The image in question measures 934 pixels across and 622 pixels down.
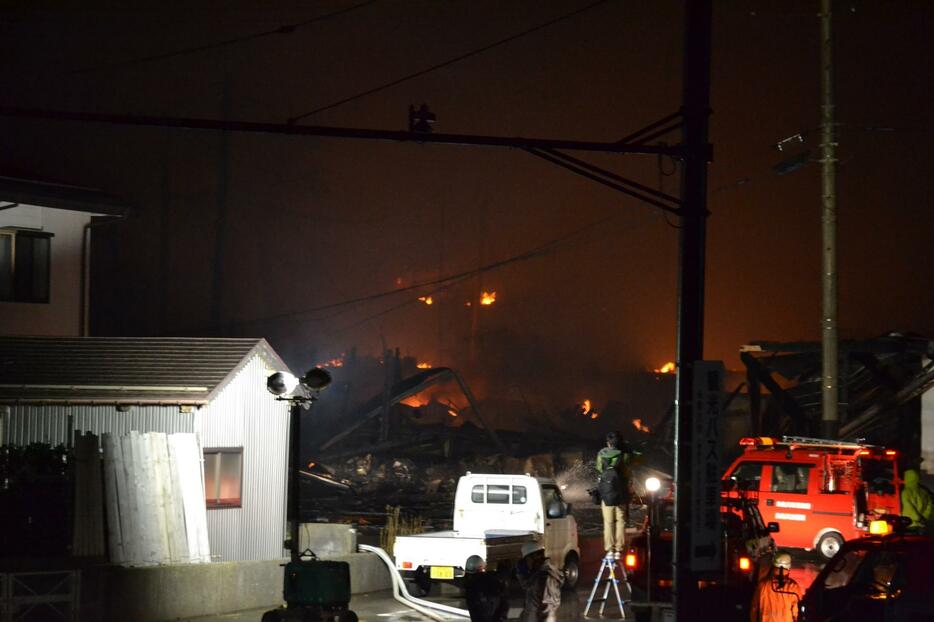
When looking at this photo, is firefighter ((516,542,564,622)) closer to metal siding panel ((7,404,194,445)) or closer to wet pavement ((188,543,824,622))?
wet pavement ((188,543,824,622))

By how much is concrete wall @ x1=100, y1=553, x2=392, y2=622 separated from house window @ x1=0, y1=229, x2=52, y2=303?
12626 mm

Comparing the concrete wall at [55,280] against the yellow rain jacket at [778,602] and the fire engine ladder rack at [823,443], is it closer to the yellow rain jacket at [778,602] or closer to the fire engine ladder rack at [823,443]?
the fire engine ladder rack at [823,443]

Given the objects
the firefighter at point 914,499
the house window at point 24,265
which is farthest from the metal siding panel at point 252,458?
the firefighter at point 914,499

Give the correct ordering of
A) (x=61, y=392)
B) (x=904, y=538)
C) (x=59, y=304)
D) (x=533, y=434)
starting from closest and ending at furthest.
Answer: (x=904, y=538), (x=61, y=392), (x=59, y=304), (x=533, y=434)

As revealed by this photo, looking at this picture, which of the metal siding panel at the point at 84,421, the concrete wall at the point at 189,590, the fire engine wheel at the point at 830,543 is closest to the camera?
the concrete wall at the point at 189,590

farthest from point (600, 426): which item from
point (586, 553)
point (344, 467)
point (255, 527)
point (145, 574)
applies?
point (145, 574)

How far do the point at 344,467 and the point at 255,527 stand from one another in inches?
848

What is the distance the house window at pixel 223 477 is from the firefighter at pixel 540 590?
10.4 meters

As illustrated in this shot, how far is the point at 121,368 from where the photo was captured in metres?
21.7

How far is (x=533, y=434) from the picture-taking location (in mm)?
49688

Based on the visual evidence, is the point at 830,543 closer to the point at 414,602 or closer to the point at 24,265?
the point at 414,602

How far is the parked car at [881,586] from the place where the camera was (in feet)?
30.1

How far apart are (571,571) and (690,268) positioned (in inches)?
352

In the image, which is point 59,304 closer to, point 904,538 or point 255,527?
point 255,527
